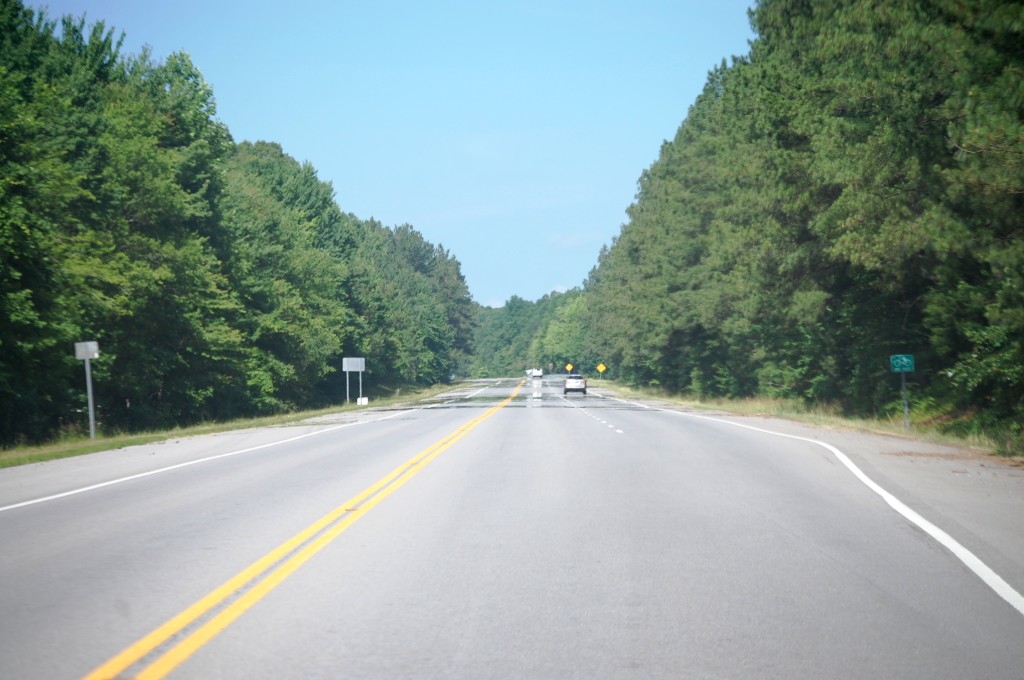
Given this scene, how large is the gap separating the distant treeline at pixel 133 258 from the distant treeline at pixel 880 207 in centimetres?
2259

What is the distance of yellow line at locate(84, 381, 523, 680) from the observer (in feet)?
18.4

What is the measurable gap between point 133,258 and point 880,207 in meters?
29.2

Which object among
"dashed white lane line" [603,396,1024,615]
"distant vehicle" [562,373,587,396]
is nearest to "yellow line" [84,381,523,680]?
"dashed white lane line" [603,396,1024,615]

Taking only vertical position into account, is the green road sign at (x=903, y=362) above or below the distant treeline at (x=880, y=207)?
below

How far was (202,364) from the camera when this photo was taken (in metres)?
47.0

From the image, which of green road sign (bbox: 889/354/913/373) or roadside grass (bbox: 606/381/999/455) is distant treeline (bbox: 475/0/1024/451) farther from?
green road sign (bbox: 889/354/913/373)

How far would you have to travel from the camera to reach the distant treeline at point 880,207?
19.9 m

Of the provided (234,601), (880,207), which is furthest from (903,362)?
(234,601)

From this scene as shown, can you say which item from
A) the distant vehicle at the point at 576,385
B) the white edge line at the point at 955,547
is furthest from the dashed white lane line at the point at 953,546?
the distant vehicle at the point at 576,385

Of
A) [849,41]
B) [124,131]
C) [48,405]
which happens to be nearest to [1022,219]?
[849,41]

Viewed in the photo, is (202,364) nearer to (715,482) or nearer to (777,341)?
(777,341)

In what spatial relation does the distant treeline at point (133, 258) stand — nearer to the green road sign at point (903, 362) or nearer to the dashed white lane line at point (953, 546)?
the dashed white lane line at point (953, 546)

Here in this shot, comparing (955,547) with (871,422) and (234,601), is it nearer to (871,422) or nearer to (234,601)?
(234,601)

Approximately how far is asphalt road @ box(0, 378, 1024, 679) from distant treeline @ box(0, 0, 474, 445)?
15.5 m
